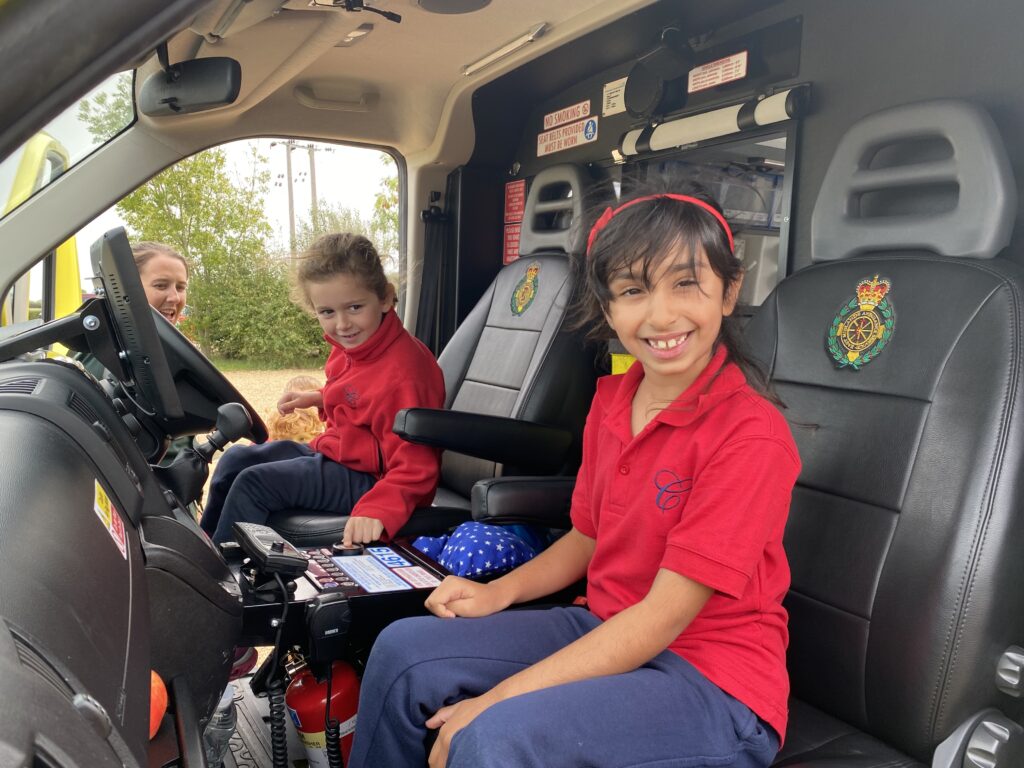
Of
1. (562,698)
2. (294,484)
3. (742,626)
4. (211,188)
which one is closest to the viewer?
(562,698)

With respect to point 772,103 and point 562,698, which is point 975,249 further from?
point 562,698

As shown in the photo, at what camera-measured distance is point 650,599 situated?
1.10 metres

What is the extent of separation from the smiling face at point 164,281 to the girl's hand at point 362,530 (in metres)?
0.97

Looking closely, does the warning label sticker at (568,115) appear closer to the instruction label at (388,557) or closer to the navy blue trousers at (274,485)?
the navy blue trousers at (274,485)

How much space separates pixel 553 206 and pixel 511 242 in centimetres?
58

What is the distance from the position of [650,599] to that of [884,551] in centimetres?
37

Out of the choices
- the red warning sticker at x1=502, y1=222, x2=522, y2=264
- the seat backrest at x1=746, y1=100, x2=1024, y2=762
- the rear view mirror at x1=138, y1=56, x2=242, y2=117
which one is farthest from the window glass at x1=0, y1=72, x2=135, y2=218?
the seat backrest at x1=746, y1=100, x2=1024, y2=762

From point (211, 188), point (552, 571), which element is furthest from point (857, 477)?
point (211, 188)

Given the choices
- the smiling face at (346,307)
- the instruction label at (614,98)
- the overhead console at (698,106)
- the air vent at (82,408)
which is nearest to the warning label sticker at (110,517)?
the air vent at (82,408)

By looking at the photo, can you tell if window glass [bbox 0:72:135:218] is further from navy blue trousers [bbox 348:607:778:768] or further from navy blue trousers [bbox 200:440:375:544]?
navy blue trousers [bbox 348:607:778:768]

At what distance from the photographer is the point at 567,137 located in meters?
2.62

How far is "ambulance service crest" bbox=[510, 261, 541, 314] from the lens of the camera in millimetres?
2305

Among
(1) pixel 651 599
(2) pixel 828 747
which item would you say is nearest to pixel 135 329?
(1) pixel 651 599

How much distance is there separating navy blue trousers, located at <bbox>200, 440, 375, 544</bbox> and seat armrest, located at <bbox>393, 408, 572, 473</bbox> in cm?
31
